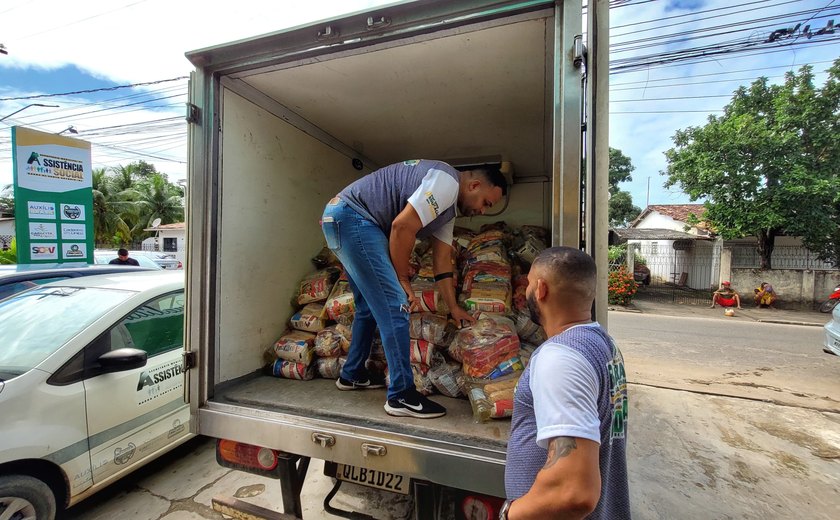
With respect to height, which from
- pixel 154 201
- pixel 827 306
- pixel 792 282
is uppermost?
pixel 154 201

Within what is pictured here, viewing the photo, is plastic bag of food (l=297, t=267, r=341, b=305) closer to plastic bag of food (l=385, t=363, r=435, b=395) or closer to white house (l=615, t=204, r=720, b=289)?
plastic bag of food (l=385, t=363, r=435, b=395)

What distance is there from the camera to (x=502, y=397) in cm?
174

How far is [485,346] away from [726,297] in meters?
13.8

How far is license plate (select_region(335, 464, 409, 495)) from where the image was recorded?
1.52m

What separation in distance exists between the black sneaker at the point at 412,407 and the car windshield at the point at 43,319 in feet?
6.24

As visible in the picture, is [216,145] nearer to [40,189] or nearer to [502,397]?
[502,397]

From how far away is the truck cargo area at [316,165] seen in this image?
1.54 m

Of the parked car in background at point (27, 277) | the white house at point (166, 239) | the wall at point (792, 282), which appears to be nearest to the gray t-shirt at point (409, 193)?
the parked car in background at point (27, 277)

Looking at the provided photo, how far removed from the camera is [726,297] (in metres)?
12.0

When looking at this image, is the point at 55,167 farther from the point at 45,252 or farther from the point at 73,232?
the point at 45,252

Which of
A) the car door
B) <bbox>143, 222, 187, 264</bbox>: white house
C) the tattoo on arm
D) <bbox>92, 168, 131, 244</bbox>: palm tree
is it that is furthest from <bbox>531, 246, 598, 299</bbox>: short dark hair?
Answer: <bbox>143, 222, 187, 264</bbox>: white house

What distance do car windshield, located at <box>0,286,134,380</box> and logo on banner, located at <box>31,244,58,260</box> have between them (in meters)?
3.54

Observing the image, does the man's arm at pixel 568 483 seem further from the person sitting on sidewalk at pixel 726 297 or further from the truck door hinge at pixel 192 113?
the person sitting on sidewalk at pixel 726 297

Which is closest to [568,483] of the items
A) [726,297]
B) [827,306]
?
[726,297]
